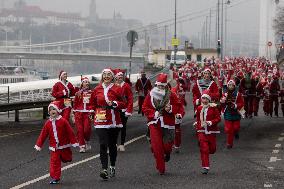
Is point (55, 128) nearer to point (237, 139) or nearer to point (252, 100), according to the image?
point (237, 139)

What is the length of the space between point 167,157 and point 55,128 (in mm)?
2353

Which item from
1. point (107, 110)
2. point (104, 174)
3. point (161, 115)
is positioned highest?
point (107, 110)

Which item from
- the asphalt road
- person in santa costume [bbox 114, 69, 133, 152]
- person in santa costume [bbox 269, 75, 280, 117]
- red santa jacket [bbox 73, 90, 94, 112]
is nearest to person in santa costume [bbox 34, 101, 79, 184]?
the asphalt road

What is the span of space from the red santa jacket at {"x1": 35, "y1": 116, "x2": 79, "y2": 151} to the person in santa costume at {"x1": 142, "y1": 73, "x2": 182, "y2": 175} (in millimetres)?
1520

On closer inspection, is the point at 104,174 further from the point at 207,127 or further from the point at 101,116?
the point at 207,127

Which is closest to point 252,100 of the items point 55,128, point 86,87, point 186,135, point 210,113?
point 186,135

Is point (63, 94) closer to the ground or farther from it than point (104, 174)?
farther from it

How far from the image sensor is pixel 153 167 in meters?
14.3

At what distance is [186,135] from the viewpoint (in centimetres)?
2181

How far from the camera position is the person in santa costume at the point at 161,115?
43.7ft

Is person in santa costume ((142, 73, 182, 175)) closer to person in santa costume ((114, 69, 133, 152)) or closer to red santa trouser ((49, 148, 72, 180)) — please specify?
person in santa costume ((114, 69, 133, 152))

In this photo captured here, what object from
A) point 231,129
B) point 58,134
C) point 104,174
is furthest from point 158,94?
point 231,129

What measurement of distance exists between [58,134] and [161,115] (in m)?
1.94

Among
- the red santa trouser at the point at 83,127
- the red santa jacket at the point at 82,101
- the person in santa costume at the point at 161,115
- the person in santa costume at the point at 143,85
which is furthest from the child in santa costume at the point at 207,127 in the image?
the person in santa costume at the point at 143,85
